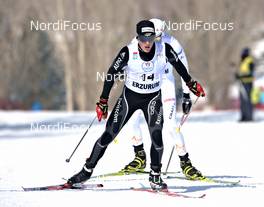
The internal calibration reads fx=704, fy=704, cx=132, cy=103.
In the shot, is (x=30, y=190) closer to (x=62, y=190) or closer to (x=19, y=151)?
(x=62, y=190)

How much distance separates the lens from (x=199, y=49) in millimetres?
39469

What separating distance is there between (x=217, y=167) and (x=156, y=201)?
291 cm

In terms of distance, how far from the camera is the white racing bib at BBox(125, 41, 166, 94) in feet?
22.9

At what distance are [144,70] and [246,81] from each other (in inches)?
438

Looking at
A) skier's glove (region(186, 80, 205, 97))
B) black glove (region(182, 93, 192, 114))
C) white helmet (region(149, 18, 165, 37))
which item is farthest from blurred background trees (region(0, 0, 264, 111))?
skier's glove (region(186, 80, 205, 97))

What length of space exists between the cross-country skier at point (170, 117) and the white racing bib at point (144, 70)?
3.08ft

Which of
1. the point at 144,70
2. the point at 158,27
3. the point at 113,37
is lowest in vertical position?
the point at 144,70

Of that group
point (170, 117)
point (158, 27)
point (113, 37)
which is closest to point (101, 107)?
point (170, 117)

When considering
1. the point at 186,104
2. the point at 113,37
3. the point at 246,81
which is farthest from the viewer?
the point at 113,37

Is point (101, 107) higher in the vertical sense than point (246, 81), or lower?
higher

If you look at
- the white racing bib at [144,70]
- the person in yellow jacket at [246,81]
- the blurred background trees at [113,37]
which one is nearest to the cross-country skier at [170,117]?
the white racing bib at [144,70]

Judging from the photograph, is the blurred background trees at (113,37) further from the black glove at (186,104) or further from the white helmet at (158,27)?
the black glove at (186,104)

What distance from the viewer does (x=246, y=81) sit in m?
17.8

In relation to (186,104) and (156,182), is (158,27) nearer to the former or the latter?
(186,104)
